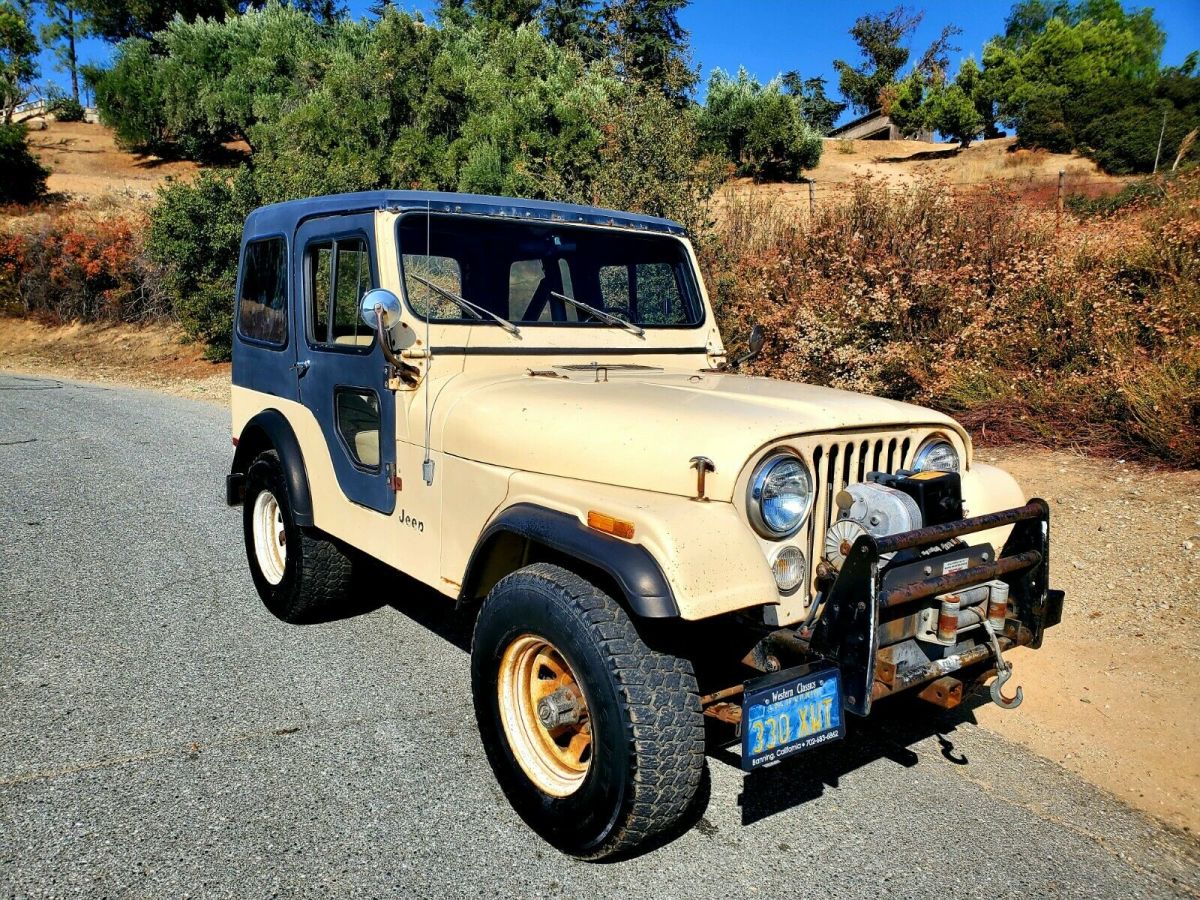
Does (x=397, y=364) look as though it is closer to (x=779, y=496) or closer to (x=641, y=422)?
(x=641, y=422)

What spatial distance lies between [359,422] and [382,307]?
0.75m

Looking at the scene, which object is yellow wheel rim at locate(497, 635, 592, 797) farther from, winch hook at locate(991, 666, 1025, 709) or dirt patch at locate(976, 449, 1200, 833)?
dirt patch at locate(976, 449, 1200, 833)

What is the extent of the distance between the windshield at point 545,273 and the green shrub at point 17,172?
34.5m

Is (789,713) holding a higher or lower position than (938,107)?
lower

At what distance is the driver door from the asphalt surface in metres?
0.93

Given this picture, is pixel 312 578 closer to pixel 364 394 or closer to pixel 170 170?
pixel 364 394

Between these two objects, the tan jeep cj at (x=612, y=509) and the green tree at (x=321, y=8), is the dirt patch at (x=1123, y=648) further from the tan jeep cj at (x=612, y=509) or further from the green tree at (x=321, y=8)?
the green tree at (x=321, y=8)

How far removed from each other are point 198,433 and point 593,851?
929 centimetres

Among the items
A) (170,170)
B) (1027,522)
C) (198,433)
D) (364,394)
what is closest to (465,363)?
(364,394)

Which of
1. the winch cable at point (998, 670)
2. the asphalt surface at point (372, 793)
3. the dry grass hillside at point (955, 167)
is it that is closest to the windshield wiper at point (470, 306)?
the asphalt surface at point (372, 793)

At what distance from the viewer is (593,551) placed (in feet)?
8.18

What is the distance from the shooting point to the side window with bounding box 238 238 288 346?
438cm

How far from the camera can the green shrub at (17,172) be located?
3089 cm

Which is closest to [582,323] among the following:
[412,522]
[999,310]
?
[412,522]
